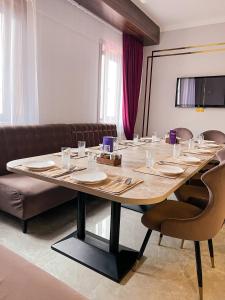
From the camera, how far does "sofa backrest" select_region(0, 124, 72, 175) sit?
2.33 meters

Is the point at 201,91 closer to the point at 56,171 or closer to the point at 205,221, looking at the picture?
the point at 205,221

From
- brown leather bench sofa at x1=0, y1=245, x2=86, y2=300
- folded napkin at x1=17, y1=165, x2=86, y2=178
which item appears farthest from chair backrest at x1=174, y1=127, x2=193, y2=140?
brown leather bench sofa at x1=0, y1=245, x2=86, y2=300

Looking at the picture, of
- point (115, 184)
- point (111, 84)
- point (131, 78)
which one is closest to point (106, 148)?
point (115, 184)

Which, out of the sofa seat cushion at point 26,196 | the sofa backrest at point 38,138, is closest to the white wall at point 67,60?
the sofa backrest at point 38,138

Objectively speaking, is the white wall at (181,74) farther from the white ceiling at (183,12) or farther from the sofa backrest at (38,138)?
the sofa backrest at (38,138)

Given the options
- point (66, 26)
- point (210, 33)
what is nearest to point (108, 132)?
point (66, 26)

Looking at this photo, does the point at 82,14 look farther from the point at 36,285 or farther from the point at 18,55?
the point at 36,285

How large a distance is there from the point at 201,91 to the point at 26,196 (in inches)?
144

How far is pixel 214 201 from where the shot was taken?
4.20 feet

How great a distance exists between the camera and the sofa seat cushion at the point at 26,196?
191 cm

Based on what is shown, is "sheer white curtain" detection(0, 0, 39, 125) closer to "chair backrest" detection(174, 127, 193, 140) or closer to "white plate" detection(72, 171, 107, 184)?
"white plate" detection(72, 171, 107, 184)

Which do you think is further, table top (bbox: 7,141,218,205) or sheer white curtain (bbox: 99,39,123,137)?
sheer white curtain (bbox: 99,39,123,137)

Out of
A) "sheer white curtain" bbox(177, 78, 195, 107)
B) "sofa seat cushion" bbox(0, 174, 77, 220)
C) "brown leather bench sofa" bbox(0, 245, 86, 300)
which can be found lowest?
"sofa seat cushion" bbox(0, 174, 77, 220)

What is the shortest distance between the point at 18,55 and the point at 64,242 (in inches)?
82.2
